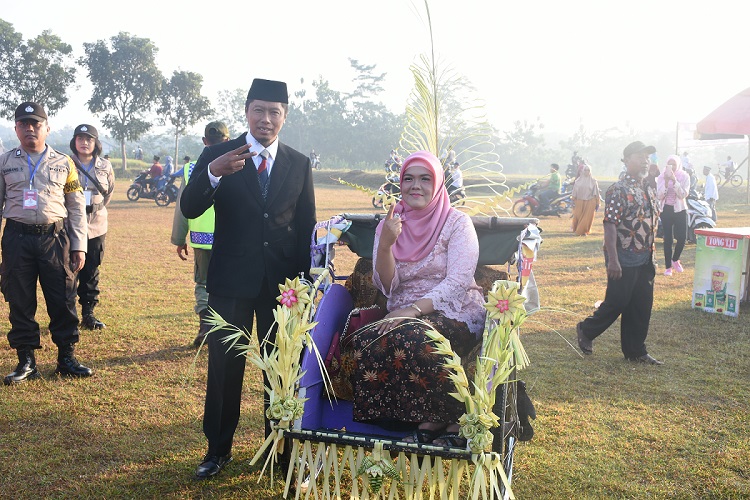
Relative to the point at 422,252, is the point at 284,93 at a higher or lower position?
higher

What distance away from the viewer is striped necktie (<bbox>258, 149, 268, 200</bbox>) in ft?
11.2

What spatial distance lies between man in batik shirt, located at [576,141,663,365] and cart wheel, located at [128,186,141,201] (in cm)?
1898

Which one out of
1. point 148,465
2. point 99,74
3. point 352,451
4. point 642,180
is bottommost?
point 148,465

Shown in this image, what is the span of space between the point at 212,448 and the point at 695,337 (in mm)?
5123

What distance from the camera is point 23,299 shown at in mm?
4684

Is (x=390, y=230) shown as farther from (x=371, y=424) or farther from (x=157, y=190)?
(x=157, y=190)

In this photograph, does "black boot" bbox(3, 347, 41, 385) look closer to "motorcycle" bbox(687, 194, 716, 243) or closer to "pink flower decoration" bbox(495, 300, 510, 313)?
"pink flower decoration" bbox(495, 300, 510, 313)

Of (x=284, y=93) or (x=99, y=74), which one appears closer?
(x=284, y=93)

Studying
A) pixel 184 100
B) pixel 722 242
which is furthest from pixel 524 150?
pixel 722 242

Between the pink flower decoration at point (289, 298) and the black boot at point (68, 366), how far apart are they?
277cm

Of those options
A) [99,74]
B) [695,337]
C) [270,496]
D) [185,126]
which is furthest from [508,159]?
[270,496]

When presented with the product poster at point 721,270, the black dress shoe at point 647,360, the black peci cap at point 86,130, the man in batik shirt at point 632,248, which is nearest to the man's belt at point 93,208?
A: the black peci cap at point 86,130

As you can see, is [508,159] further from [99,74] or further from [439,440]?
[439,440]

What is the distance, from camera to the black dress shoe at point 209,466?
11.1 feet
